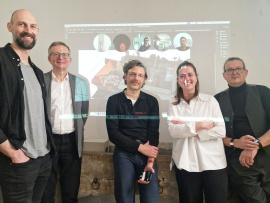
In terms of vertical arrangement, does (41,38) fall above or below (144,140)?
above

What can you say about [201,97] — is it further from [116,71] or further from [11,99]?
[11,99]

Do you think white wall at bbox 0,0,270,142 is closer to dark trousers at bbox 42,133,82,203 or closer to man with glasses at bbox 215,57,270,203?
man with glasses at bbox 215,57,270,203

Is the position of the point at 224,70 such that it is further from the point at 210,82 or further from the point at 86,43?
the point at 86,43

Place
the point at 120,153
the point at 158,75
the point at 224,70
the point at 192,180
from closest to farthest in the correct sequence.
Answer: the point at 192,180 → the point at 120,153 → the point at 224,70 → the point at 158,75

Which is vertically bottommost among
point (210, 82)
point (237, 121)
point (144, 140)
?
point (144, 140)

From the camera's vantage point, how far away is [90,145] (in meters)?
1.97

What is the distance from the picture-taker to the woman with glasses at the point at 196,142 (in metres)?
1.51

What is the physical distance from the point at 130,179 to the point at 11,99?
1050 millimetres

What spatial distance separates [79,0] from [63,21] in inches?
11.3

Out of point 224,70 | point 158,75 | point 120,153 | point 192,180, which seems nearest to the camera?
point 192,180

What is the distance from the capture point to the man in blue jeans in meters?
1.58

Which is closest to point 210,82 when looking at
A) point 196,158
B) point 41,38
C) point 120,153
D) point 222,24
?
point 222,24

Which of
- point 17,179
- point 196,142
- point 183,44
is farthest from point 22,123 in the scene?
point 183,44

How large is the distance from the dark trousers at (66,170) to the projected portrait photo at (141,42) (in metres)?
1.10
